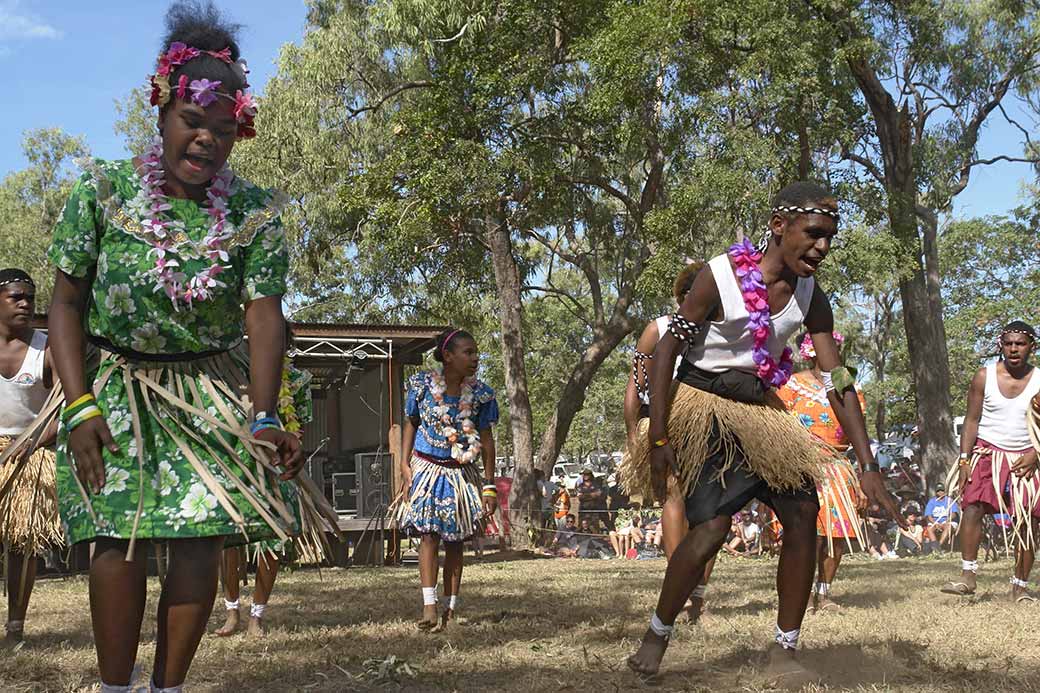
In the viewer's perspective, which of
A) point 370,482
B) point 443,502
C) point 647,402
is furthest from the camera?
point 370,482

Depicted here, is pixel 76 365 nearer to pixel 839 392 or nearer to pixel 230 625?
pixel 839 392

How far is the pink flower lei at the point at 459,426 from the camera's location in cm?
686

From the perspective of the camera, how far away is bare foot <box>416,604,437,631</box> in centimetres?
632

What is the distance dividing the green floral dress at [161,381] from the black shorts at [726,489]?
174 centimetres

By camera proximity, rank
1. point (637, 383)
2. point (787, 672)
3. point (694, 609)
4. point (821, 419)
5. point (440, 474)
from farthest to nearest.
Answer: point (821, 419)
point (440, 474)
point (694, 609)
point (637, 383)
point (787, 672)

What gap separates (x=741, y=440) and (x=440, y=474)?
2.99 metres

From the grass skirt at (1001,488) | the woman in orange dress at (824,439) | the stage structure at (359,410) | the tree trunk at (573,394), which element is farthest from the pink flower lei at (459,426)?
the tree trunk at (573,394)

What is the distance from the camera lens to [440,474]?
6.89m

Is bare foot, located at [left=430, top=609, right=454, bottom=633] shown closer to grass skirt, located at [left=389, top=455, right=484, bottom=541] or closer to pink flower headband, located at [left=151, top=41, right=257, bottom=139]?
grass skirt, located at [left=389, top=455, right=484, bottom=541]

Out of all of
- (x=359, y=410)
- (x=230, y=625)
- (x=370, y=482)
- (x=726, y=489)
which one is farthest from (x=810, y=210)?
(x=359, y=410)

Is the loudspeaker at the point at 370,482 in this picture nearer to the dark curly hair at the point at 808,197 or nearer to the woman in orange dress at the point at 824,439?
the woman in orange dress at the point at 824,439

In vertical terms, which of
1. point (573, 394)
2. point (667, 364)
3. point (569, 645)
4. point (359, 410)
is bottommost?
point (569, 645)

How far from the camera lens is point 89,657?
535cm

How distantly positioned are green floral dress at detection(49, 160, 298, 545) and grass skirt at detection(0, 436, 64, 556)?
9.44ft
